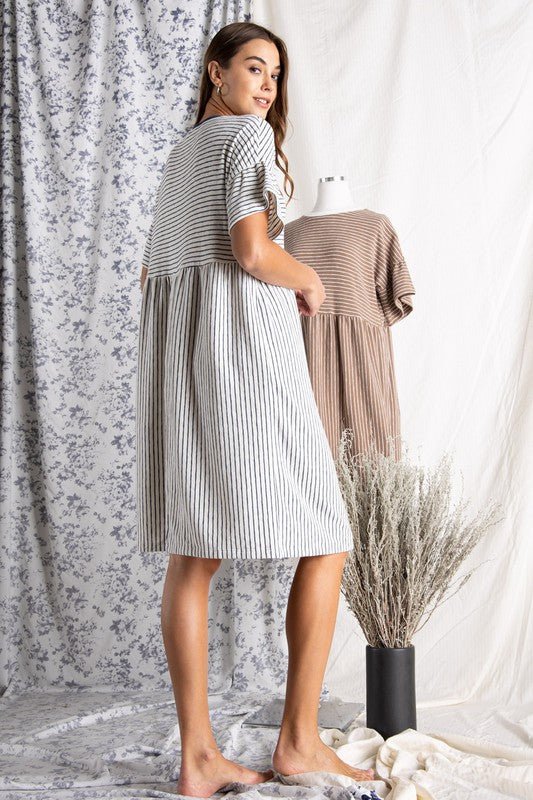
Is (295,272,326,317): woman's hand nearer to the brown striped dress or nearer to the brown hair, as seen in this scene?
the brown hair

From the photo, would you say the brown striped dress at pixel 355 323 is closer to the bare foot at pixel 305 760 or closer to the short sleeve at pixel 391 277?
the short sleeve at pixel 391 277

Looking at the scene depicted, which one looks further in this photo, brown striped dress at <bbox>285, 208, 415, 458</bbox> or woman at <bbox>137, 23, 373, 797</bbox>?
brown striped dress at <bbox>285, 208, 415, 458</bbox>

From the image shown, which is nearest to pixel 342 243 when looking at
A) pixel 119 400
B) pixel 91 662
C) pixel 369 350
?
pixel 369 350

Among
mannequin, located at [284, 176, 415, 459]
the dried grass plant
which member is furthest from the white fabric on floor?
mannequin, located at [284, 176, 415, 459]

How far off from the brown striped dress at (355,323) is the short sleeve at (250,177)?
72 cm

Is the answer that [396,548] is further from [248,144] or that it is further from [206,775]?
[248,144]

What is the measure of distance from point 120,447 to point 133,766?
109cm

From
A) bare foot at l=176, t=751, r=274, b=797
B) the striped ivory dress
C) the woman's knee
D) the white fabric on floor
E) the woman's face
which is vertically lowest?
the white fabric on floor

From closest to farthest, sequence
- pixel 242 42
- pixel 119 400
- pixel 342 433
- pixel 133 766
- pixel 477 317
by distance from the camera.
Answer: pixel 242 42 → pixel 133 766 → pixel 342 433 → pixel 477 317 → pixel 119 400

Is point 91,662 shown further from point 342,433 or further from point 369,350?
point 369,350

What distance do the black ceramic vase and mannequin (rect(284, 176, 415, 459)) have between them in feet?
1.60

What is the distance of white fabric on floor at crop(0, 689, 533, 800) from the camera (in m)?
1.56

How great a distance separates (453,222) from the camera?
252 centimetres

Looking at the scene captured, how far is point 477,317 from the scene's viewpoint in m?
2.50
